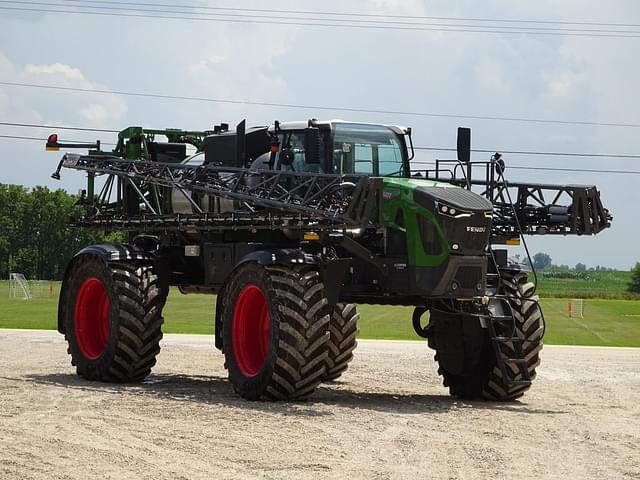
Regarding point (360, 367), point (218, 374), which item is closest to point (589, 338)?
point (360, 367)

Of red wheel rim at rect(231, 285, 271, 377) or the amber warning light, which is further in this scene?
the amber warning light

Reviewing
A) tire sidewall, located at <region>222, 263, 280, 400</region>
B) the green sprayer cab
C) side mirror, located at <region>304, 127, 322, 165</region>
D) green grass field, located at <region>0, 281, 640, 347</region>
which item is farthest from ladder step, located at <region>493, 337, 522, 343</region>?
green grass field, located at <region>0, 281, 640, 347</region>

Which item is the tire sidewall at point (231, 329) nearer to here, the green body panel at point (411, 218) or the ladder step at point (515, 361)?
the green body panel at point (411, 218)

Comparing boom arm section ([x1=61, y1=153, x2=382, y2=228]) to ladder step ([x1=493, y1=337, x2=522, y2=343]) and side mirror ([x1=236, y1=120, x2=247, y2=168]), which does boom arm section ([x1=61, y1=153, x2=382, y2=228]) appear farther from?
ladder step ([x1=493, y1=337, x2=522, y2=343])

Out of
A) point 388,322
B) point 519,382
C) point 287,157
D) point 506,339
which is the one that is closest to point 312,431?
point 506,339

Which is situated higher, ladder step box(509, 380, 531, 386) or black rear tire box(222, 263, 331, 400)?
black rear tire box(222, 263, 331, 400)

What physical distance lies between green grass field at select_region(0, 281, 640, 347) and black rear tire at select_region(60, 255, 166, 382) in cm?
1753

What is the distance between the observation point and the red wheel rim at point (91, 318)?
20.7 metres

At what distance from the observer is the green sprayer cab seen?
1645 centimetres

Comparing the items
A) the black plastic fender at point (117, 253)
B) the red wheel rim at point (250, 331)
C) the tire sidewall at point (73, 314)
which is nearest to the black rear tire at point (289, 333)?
the red wheel rim at point (250, 331)

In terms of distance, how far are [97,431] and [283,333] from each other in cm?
343

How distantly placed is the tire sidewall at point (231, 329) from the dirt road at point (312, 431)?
28 centimetres

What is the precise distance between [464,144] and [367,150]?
55.5 inches

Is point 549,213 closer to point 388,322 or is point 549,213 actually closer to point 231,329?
point 231,329
